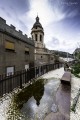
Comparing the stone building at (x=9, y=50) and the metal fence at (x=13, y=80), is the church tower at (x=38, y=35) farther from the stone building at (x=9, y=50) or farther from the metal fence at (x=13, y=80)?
the metal fence at (x=13, y=80)

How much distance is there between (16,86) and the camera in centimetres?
776

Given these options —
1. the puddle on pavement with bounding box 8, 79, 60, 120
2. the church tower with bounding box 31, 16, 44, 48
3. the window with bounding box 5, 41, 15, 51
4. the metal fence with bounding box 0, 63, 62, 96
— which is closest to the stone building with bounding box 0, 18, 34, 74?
the window with bounding box 5, 41, 15, 51

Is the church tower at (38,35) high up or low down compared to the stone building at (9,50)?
up

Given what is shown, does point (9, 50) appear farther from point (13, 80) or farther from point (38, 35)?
point (38, 35)

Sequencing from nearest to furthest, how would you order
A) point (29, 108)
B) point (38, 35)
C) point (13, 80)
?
point (29, 108) → point (13, 80) → point (38, 35)

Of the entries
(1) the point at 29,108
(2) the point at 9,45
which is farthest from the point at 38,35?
(1) the point at 29,108

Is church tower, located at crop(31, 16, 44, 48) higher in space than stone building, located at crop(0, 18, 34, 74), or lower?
higher

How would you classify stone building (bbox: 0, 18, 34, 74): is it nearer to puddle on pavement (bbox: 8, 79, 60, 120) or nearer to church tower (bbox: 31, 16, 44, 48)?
puddle on pavement (bbox: 8, 79, 60, 120)

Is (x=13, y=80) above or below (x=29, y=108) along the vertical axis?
above

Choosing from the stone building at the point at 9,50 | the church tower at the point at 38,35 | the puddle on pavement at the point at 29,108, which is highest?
the church tower at the point at 38,35

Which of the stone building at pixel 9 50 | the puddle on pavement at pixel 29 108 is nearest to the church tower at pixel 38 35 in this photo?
the stone building at pixel 9 50

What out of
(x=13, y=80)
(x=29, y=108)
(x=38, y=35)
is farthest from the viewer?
(x=38, y=35)

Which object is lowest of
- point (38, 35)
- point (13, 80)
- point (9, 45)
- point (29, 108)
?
point (29, 108)

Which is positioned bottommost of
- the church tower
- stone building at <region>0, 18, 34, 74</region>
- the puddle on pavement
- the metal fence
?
the puddle on pavement
